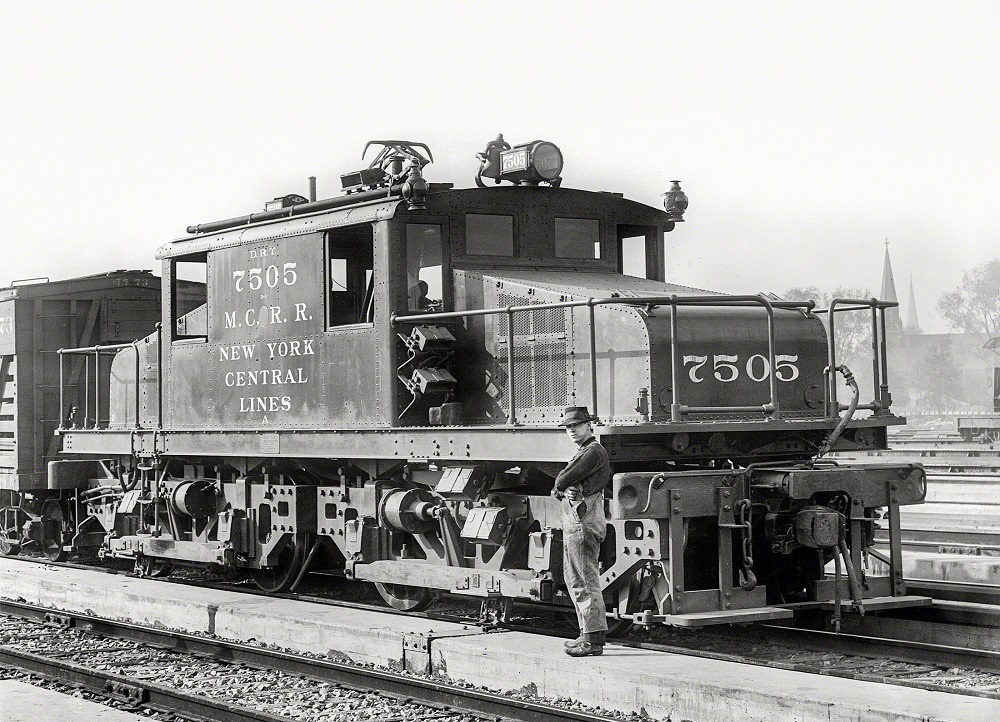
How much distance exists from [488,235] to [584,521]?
120 inches

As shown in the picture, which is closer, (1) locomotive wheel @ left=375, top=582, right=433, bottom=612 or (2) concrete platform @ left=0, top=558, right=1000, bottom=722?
(2) concrete platform @ left=0, top=558, right=1000, bottom=722

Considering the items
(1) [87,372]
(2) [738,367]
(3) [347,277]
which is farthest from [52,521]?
(2) [738,367]

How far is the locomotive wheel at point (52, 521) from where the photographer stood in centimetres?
1683

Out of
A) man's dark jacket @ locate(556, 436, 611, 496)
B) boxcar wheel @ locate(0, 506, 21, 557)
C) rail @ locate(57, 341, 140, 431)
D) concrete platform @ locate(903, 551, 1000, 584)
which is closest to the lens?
man's dark jacket @ locate(556, 436, 611, 496)

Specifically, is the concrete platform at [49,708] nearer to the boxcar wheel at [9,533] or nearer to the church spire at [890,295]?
the boxcar wheel at [9,533]

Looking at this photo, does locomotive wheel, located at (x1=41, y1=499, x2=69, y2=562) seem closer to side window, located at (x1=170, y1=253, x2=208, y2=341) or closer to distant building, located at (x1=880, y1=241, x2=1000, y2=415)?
side window, located at (x1=170, y1=253, x2=208, y2=341)

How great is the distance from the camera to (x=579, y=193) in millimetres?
11305

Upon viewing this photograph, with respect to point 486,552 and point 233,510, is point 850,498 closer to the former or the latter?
point 486,552

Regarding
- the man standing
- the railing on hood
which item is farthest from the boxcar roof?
the man standing

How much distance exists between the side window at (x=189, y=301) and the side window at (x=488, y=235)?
356cm

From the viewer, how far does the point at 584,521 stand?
902 cm

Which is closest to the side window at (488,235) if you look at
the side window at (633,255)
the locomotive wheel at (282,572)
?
the side window at (633,255)

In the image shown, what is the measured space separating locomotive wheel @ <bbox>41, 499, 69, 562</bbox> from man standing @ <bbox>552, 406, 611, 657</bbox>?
9.90 metres

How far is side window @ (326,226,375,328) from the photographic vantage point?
11.4m
